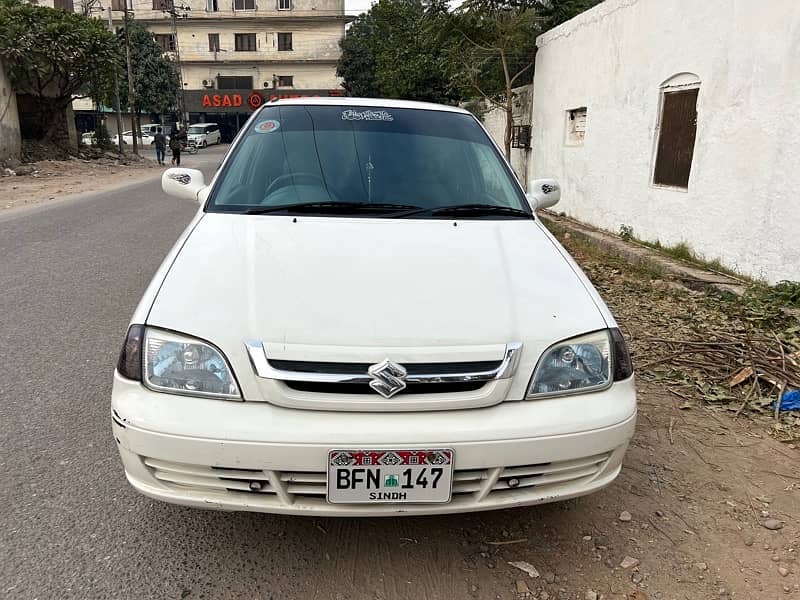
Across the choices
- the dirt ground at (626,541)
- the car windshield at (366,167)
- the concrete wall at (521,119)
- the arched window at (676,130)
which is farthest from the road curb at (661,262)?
the concrete wall at (521,119)

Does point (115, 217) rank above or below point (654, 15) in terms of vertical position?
below

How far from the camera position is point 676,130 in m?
6.79

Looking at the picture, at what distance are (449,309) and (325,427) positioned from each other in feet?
1.85

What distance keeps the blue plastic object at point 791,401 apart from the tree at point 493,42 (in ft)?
31.2

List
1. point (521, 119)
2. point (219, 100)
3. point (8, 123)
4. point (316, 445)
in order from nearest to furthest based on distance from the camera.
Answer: point (316, 445) → point (521, 119) → point (8, 123) → point (219, 100)

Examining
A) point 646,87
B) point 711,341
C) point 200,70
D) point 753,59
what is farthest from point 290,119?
point 200,70

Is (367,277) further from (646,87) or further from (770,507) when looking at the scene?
(646,87)

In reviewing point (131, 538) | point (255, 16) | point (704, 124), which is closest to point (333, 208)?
point (131, 538)

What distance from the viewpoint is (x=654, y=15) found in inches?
281

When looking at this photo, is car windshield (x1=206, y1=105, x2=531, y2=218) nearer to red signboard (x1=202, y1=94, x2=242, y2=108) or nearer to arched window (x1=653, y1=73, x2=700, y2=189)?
arched window (x1=653, y1=73, x2=700, y2=189)

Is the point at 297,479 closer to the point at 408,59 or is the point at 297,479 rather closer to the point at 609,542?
the point at 609,542

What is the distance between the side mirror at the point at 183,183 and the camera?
3.37 meters

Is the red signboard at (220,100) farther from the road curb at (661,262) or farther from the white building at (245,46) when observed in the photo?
the road curb at (661,262)

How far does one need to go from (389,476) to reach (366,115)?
2.16 meters
